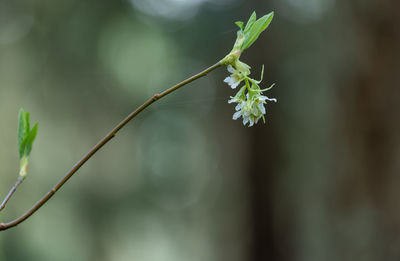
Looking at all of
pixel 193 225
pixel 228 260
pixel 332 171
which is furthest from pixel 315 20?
pixel 193 225

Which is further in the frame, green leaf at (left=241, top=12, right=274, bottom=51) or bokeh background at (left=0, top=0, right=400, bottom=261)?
bokeh background at (left=0, top=0, right=400, bottom=261)

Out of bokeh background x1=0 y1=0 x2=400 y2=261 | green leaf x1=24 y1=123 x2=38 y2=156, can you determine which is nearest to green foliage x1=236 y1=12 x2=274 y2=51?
green leaf x1=24 y1=123 x2=38 y2=156

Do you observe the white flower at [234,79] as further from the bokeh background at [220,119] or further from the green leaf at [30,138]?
the bokeh background at [220,119]

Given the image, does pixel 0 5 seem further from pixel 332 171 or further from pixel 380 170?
pixel 380 170

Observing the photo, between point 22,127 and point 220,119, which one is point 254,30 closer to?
point 22,127

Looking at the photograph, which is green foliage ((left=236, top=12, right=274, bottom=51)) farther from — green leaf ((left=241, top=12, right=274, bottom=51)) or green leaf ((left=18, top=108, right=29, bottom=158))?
green leaf ((left=18, top=108, right=29, bottom=158))
